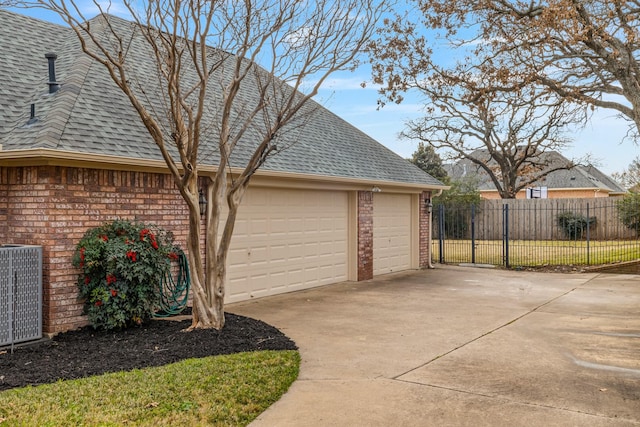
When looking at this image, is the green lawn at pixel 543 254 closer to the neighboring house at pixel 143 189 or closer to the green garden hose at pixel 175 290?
the neighboring house at pixel 143 189

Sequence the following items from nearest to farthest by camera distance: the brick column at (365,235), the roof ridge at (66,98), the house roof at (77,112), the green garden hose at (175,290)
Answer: the roof ridge at (66,98)
the house roof at (77,112)
the green garden hose at (175,290)
the brick column at (365,235)

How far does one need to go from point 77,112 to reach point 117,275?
2672 mm

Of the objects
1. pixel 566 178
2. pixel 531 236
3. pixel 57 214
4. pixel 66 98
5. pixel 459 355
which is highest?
pixel 566 178

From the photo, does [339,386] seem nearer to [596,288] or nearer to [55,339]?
[55,339]

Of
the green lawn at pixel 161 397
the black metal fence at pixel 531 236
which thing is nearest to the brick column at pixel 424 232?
the black metal fence at pixel 531 236

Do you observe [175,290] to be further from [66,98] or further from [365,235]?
[365,235]

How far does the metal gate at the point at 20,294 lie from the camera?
22.2ft

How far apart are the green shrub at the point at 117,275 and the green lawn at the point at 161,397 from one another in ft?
5.75

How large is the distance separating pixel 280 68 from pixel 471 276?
8.45m

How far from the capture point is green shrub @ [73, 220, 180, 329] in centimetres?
724

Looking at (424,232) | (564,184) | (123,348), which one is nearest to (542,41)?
(424,232)

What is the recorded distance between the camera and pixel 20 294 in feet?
22.7

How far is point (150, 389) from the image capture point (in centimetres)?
500

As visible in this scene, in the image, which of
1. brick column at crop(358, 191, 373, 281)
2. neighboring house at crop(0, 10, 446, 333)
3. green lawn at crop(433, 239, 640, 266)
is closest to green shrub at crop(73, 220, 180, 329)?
neighboring house at crop(0, 10, 446, 333)
